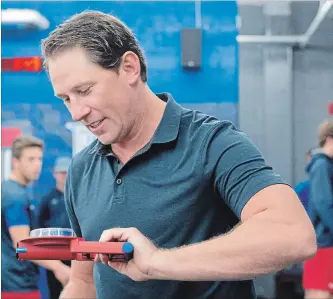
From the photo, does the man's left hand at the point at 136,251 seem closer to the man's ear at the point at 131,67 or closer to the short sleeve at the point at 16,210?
the man's ear at the point at 131,67

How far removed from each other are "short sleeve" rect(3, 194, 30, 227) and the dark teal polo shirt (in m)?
1.97

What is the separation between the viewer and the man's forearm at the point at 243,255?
1.08 meters

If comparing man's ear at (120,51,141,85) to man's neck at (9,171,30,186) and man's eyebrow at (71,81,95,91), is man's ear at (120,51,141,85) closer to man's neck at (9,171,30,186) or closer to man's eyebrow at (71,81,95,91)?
man's eyebrow at (71,81,95,91)

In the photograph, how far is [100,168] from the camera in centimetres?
150

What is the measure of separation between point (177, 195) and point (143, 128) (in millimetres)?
189

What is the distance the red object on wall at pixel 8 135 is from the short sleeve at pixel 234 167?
10.3ft

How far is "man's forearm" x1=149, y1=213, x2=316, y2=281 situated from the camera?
1.08 metres

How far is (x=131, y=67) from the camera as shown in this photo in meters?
1.42

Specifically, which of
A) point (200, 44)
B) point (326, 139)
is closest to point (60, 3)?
point (200, 44)

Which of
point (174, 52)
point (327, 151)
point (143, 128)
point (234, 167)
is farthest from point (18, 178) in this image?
point (234, 167)

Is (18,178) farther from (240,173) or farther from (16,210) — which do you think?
(240,173)

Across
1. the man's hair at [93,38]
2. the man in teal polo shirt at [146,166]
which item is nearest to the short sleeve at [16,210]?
the man in teal polo shirt at [146,166]

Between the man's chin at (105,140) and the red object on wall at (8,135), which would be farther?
the red object on wall at (8,135)

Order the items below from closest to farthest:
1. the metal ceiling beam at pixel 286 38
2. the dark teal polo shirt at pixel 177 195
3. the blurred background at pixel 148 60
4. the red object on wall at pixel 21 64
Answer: the dark teal polo shirt at pixel 177 195 → the blurred background at pixel 148 60 → the red object on wall at pixel 21 64 → the metal ceiling beam at pixel 286 38
